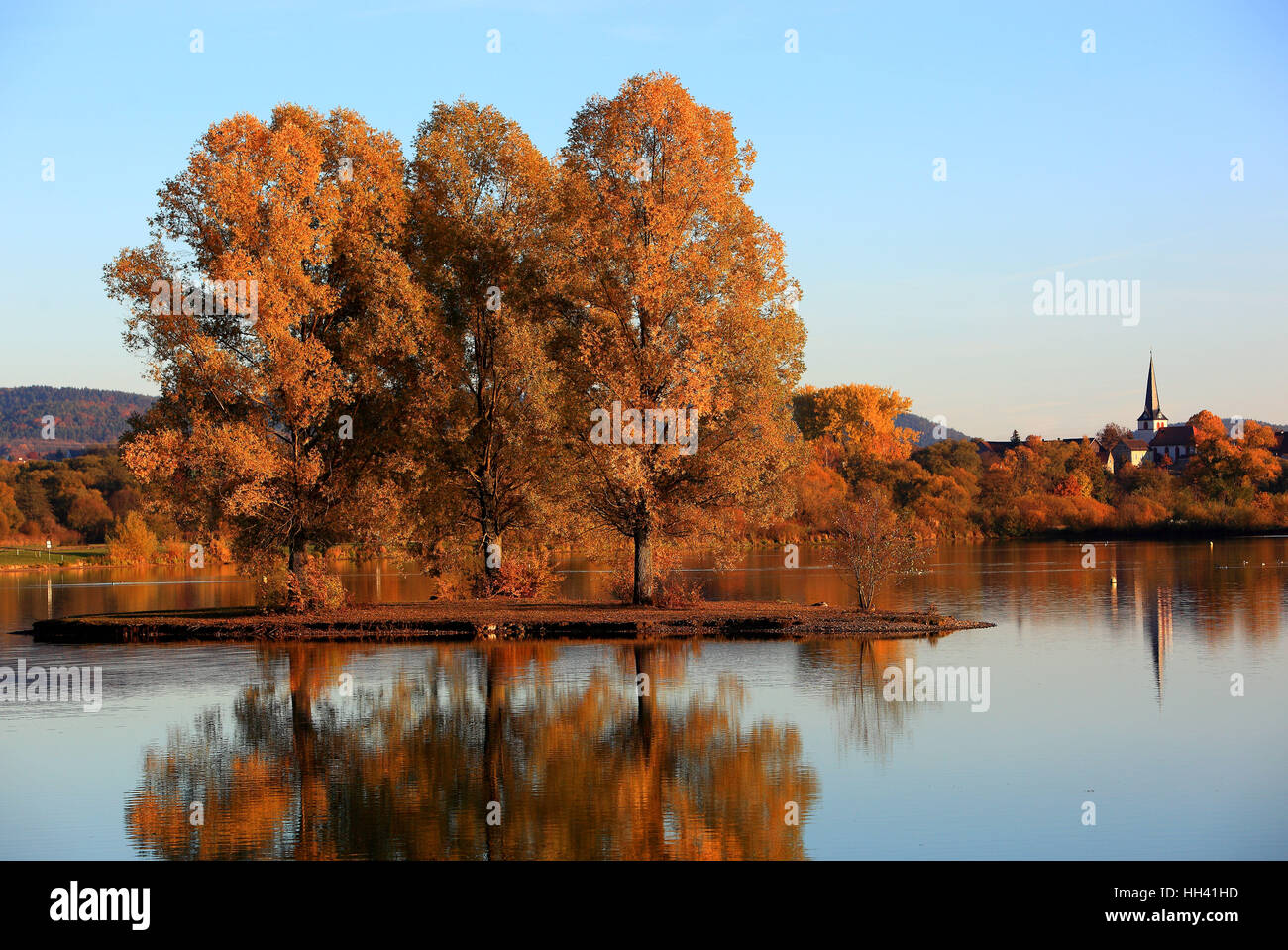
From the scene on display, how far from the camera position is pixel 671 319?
116ft

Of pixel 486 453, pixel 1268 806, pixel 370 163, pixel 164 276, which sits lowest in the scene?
pixel 1268 806

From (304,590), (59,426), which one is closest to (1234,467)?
(304,590)

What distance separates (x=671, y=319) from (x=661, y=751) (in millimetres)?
19340

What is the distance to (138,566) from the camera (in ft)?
274

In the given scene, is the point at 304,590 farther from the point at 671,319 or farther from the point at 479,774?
the point at 479,774

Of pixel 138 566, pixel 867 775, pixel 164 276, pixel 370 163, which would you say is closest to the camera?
pixel 867 775

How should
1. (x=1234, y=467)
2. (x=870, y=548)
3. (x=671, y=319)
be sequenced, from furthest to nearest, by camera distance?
(x=1234, y=467)
(x=671, y=319)
(x=870, y=548)

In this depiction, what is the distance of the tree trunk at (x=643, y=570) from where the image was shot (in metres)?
36.1

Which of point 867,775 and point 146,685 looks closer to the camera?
point 867,775

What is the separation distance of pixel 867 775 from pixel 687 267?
2082 centimetres

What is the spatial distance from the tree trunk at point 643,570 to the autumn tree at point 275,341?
7.52 m
